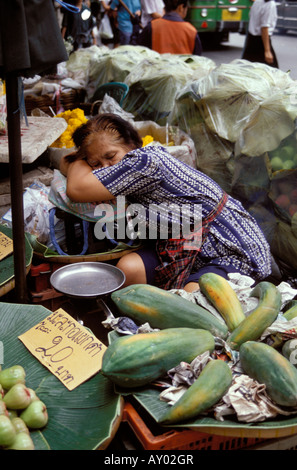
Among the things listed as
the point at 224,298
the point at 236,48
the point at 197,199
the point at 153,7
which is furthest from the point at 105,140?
the point at 236,48

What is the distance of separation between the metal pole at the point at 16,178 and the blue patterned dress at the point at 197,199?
0.62 m

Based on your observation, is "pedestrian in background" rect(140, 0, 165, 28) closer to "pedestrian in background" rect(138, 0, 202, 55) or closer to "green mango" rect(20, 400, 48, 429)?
"pedestrian in background" rect(138, 0, 202, 55)

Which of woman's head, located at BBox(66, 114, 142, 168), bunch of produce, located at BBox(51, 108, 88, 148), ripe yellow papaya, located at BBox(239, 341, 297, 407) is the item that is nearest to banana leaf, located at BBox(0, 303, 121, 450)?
ripe yellow papaya, located at BBox(239, 341, 297, 407)

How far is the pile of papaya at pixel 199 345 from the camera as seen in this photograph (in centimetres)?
120

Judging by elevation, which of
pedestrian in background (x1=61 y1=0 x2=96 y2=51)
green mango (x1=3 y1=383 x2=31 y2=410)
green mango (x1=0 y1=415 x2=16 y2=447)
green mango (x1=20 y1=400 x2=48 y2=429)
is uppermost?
pedestrian in background (x1=61 y1=0 x2=96 y2=51)

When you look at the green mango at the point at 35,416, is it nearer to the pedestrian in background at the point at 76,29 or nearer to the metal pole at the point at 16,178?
the metal pole at the point at 16,178

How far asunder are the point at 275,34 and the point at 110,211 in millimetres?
12692

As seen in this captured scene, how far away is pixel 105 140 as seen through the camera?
95.0 inches

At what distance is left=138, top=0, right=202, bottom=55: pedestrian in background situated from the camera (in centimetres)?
539

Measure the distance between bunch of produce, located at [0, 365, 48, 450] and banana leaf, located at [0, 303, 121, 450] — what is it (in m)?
0.05

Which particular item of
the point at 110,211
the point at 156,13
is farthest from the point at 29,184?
the point at 156,13

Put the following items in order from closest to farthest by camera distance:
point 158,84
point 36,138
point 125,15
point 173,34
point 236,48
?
point 36,138, point 158,84, point 173,34, point 125,15, point 236,48

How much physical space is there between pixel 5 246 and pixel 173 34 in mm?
4431

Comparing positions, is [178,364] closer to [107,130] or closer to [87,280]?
[87,280]
